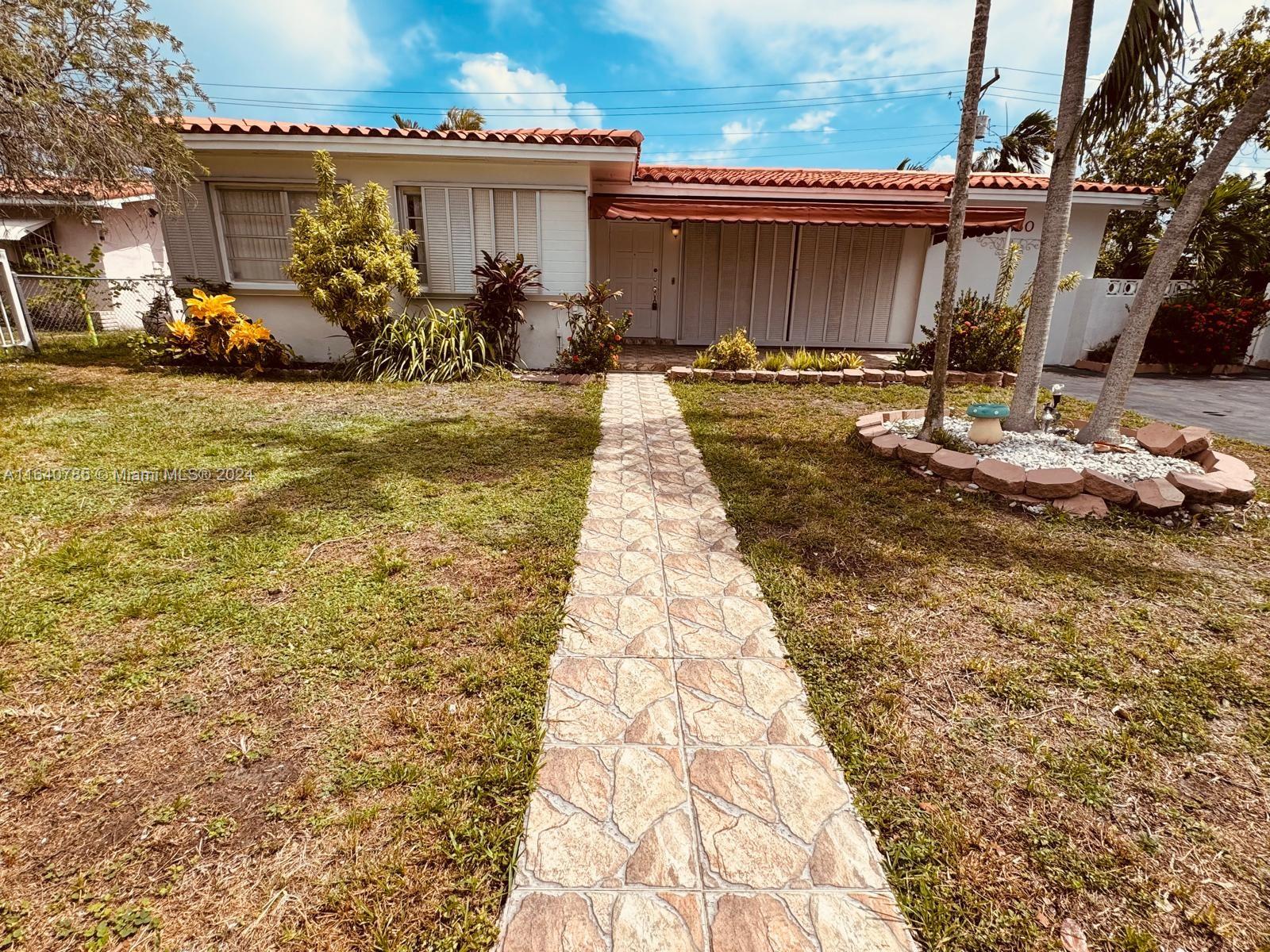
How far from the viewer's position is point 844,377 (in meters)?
9.45

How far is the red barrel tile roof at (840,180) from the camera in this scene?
11477mm

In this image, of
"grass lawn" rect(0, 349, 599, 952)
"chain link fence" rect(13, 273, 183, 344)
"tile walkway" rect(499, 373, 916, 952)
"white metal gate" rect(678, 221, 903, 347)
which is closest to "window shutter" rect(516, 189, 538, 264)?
"white metal gate" rect(678, 221, 903, 347)

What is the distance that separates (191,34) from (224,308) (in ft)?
11.9

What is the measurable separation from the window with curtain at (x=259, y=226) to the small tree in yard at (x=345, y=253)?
187cm

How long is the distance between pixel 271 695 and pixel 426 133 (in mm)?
8867

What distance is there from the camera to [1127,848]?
1.88 meters

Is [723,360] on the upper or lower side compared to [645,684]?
upper

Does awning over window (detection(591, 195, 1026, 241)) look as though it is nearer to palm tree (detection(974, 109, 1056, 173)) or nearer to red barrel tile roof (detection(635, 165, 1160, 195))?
red barrel tile roof (detection(635, 165, 1160, 195))

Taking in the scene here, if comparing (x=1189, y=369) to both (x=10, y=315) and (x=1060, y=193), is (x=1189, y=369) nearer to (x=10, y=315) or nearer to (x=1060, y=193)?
(x=1060, y=193)

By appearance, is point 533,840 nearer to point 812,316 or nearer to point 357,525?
point 357,525

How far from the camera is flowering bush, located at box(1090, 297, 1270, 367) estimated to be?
36.2ft

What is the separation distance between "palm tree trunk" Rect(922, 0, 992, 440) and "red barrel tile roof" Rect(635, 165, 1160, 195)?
7.11m

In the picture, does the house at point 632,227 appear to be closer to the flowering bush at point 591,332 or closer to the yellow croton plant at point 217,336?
Answer: the flowering bush at point 591,332

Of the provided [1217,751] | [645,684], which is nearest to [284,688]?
[645,684]
